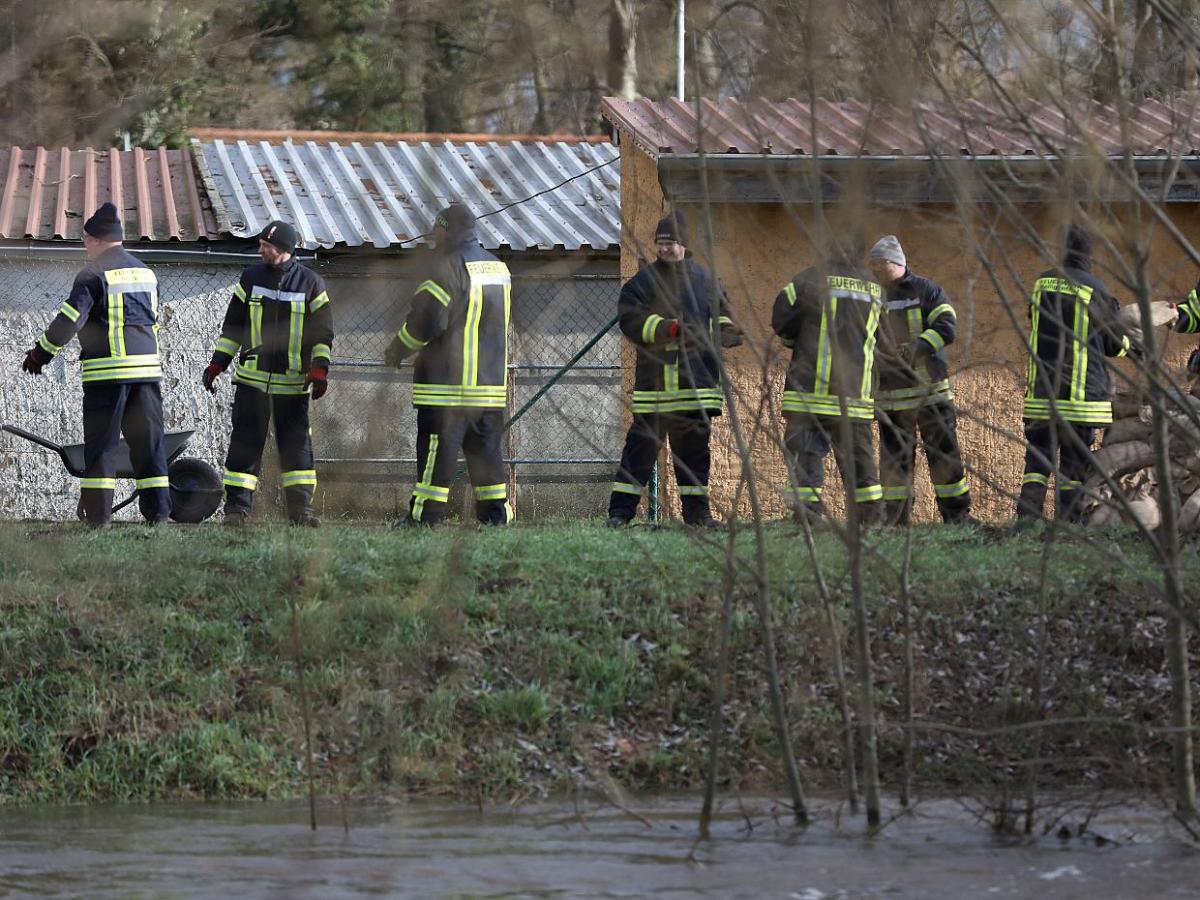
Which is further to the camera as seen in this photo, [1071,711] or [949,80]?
[1071,711]

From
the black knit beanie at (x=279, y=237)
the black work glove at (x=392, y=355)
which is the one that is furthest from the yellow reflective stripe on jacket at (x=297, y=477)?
the black work glove at (x=392, y=355)

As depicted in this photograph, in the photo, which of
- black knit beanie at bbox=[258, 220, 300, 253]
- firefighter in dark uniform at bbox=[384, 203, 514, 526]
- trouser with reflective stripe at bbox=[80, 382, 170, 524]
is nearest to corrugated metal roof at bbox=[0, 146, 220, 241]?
black knit beanie at bbox=[258, 220, 300, 253]

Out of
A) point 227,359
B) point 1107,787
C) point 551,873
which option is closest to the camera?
point 551,873

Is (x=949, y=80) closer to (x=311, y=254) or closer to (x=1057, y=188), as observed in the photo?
(x=1057, y=188)

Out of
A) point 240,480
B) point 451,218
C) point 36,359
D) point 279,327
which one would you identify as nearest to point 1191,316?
point 279,327

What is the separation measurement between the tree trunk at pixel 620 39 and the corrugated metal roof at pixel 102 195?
11.8 meters

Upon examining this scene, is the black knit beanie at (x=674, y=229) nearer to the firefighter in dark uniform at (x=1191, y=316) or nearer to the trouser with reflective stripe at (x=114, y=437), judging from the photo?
the firefighter in dark uniform at (x=1191, y=316)

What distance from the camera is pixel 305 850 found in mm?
6141

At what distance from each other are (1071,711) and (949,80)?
348cm

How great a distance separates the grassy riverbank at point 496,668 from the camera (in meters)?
7.22

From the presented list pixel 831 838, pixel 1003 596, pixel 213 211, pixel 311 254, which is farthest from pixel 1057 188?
pixel 213 211

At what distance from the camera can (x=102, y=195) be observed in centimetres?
1566

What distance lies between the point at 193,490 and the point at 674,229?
15.0ft

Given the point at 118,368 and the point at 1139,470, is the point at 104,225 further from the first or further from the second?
the point at 1139,470
